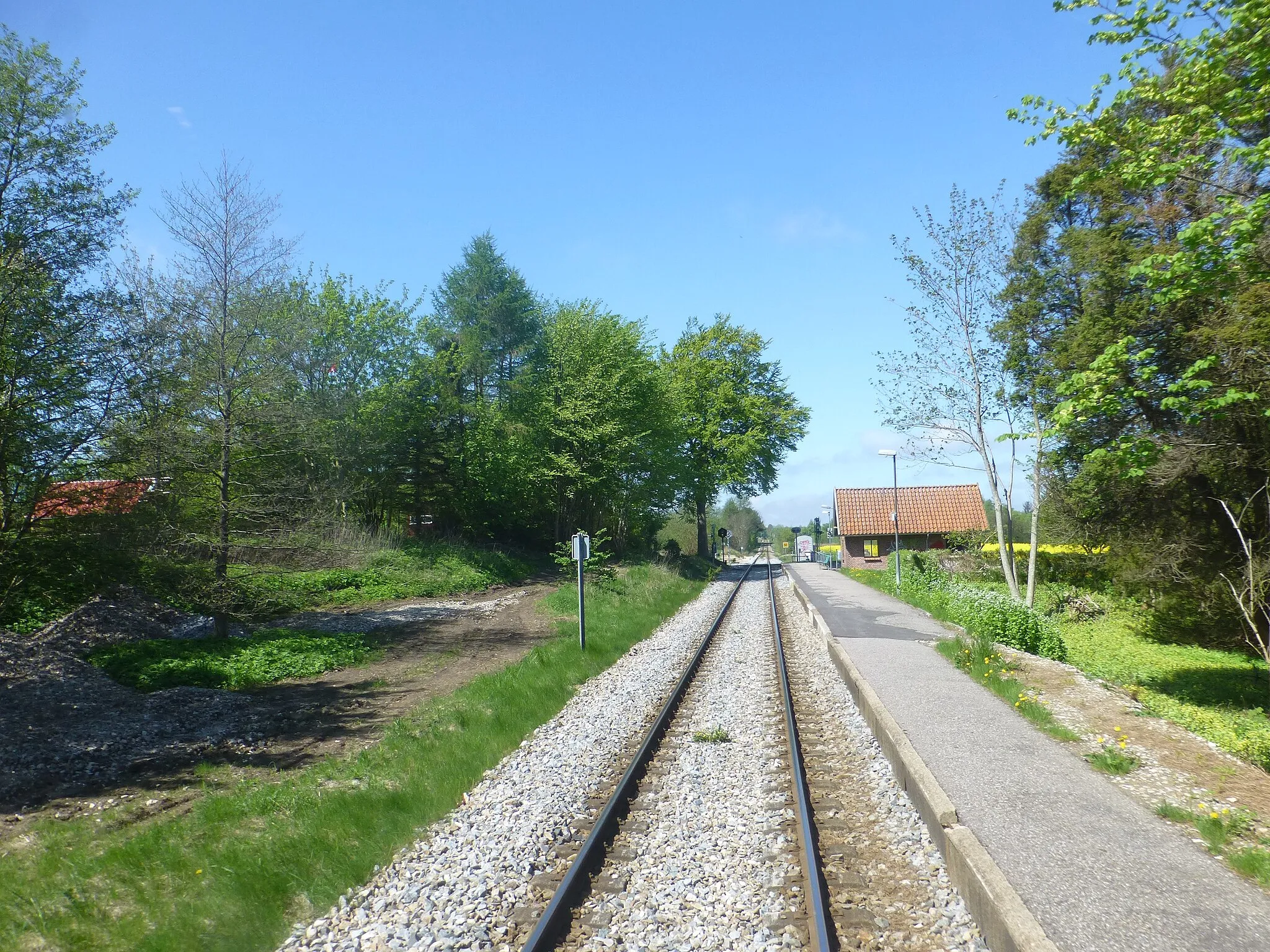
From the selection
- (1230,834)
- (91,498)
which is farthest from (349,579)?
(1230,834)

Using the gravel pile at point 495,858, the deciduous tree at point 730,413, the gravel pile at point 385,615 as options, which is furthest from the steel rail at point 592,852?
the deciduous tree at point 730,413

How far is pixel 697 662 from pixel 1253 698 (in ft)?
29.4

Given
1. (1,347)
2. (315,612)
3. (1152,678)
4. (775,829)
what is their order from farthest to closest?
(315,612) < (1152,678) < (1,347) < (775,829)

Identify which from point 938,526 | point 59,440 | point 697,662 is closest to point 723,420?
point 938,526

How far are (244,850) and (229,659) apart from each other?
29.4ft

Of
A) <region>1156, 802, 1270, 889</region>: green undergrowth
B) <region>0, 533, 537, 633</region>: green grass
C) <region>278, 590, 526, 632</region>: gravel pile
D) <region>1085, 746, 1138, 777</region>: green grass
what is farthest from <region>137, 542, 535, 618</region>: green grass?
<region>1156, 802, 1270, 889</region>: green undergrowth

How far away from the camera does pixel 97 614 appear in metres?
15.0

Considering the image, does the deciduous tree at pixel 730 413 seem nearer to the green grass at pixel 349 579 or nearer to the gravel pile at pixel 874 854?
the green grass at pixel 349 579

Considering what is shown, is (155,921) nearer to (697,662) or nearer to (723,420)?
(697,662)

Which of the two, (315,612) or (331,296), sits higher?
(331,296)

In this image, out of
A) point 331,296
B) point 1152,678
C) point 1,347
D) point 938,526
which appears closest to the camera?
point 1,347

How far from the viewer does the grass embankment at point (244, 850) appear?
16.1 feet

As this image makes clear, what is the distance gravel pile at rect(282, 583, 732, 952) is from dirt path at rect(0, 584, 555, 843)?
265cm

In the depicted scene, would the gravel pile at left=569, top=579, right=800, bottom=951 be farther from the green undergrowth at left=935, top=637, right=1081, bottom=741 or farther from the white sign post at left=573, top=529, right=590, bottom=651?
the white sign post at left=573, top=529, right=590, bottom=651
